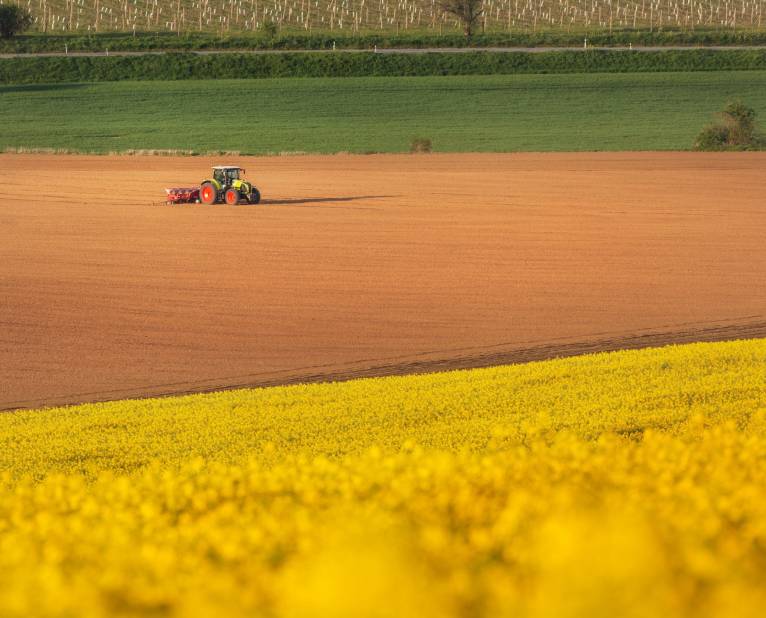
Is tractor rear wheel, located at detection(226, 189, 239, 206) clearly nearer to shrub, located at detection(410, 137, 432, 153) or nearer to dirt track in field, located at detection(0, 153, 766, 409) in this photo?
dirt track in field, located at detection(0, 153, 766, 409)

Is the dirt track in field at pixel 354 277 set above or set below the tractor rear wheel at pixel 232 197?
below

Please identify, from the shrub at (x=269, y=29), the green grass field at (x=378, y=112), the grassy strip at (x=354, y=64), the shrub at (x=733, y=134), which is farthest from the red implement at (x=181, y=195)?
the shrub at (x=269, y=29)

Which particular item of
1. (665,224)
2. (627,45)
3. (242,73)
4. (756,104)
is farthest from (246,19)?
(665,224)

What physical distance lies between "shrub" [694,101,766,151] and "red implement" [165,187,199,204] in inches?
1388

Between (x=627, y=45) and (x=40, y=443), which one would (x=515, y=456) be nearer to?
(x=40, y=443)

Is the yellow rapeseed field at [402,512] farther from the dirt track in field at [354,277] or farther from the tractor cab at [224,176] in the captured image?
the tractor cab at [224,176]

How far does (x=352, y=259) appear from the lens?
3125 cm

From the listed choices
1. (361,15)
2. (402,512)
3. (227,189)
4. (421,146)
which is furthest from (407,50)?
(402,512)

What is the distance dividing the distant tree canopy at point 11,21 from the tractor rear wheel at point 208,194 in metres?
72.5

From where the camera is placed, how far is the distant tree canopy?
109062 mm

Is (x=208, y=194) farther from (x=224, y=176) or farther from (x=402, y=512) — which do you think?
(x=402, y=512)

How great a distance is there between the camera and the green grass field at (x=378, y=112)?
7644 centimetres

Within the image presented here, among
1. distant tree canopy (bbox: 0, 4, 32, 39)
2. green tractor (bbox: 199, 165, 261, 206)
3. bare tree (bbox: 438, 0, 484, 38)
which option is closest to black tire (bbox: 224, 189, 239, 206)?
green tractor (bbox: 199, 165, 261, 206)

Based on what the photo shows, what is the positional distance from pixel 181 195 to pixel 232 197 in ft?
5.89
